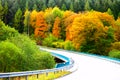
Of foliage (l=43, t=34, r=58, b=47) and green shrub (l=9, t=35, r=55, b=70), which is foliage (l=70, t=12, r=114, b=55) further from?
green shrub (l=9, t=35, r=55, b=70)

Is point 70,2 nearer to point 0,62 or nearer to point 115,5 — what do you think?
point 115,5

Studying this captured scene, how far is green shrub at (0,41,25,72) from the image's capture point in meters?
35.3

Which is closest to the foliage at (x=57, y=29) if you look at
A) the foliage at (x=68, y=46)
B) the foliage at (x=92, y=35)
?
the foliage at (x=68, y=46)

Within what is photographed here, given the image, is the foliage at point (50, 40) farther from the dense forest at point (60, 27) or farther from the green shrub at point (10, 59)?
→ the green shrub at point (10, 59)

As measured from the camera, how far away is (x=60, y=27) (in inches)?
3885

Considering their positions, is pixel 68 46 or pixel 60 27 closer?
pixel 68 46

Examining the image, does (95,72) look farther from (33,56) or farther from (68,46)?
(68,46)

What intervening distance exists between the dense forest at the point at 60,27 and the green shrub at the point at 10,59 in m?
0.11

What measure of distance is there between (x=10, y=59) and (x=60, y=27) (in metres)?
63.6

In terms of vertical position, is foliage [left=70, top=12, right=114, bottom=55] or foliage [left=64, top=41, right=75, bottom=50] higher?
foliage [left=70, top=12, right=114, bottom=55]

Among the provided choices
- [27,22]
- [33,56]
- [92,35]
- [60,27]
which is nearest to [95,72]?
[33,56]

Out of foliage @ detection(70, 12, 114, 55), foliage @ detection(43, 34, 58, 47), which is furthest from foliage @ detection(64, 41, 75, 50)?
foliage @ detection(43, 34, 58, 47)

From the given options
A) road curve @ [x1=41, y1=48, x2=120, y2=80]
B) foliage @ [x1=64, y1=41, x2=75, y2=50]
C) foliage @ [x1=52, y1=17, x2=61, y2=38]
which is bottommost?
foliage @ [x1=64, y1=41, x2=75, y2=50]

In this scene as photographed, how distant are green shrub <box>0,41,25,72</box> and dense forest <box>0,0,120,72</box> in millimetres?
111
